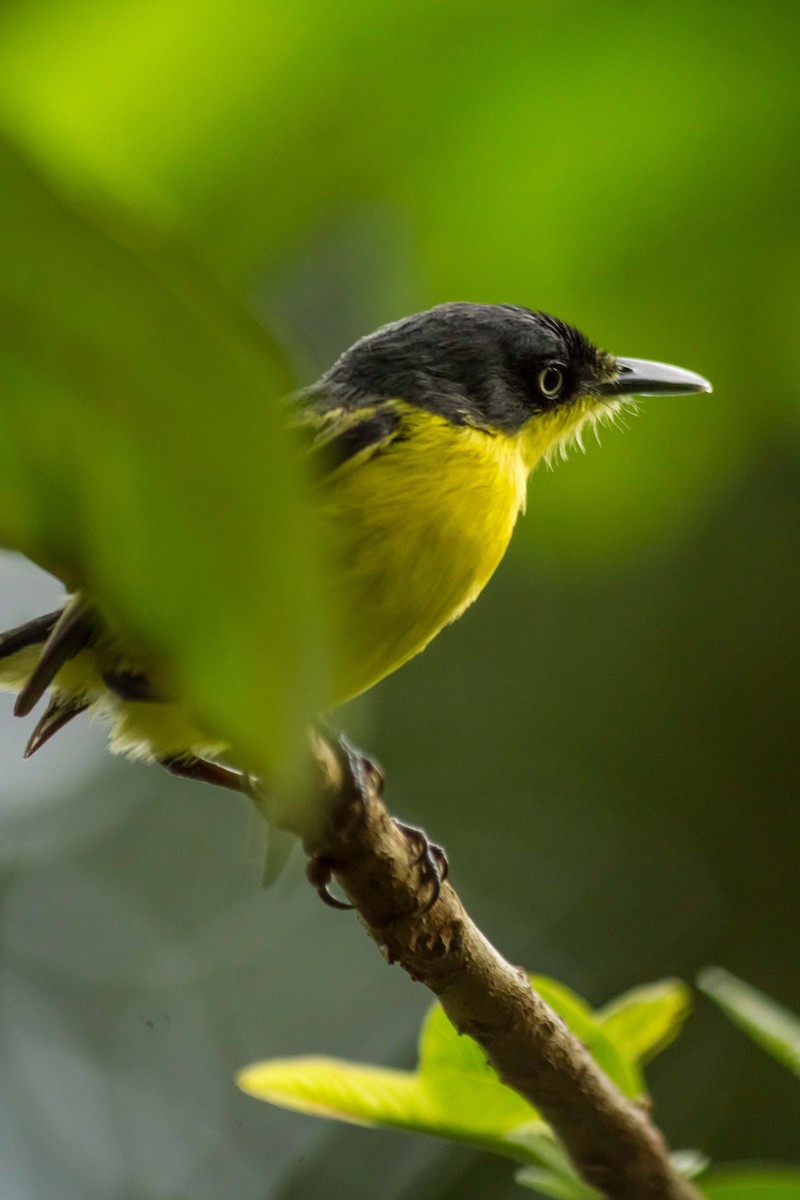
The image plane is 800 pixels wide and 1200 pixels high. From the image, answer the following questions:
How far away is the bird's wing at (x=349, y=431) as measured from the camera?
2.70 metres

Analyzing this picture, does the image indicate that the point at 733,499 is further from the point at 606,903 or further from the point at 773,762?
the point at 606,903

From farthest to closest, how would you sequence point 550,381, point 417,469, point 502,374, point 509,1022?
1. point 550,381
2. point 502,374
3. point 417,469
4. point 509,1022

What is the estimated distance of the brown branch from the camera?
1.81m

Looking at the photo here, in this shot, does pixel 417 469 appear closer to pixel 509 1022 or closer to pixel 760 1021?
pixel 509 1022

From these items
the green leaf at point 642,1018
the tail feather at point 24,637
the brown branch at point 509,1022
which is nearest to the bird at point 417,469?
the tail feather at point 24,637

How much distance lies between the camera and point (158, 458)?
35cm

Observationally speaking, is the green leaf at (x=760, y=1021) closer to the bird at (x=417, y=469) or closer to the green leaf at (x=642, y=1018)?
the green leaf at (x=642, y=1018)

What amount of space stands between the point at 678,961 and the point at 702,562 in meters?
2.28

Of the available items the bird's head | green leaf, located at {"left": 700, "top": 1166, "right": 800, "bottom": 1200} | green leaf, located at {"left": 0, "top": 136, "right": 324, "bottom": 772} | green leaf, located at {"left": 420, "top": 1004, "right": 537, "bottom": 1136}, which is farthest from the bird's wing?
green leaf, located at {"left": 0, "top": 136, "right": 324, "bottom": 772}

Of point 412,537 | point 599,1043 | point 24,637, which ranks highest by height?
point 412,537

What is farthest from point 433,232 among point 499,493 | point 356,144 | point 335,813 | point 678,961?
point 678,961

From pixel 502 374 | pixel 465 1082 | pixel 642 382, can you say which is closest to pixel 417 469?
pixel 502 374

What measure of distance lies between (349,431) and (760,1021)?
1.60 m

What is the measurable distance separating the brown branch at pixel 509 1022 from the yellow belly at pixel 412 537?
512 millimetres
